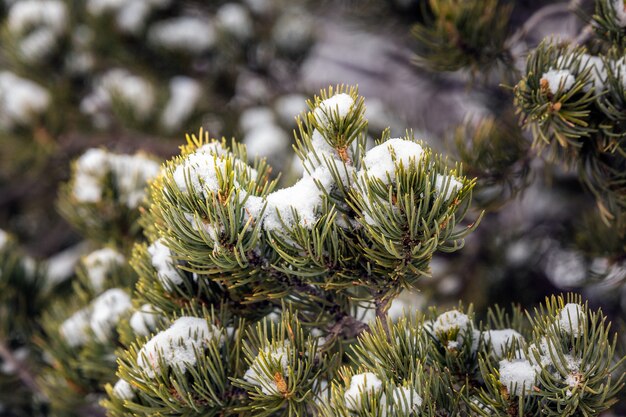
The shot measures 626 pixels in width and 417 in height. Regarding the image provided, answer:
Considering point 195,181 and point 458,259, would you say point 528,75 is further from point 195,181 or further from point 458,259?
point 458,259

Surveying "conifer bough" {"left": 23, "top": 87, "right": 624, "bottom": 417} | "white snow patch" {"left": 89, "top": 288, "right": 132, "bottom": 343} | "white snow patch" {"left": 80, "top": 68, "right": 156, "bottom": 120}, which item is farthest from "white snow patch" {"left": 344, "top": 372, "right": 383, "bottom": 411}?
"white snow patch" {"left": 80, "top": 68, "right": 156, "bottom": 120}

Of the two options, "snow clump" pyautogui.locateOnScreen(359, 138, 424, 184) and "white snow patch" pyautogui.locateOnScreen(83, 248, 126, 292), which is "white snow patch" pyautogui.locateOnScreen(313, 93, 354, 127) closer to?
"snow clump" pyautogui.locateOnScreen(359, 138, 424, 184)

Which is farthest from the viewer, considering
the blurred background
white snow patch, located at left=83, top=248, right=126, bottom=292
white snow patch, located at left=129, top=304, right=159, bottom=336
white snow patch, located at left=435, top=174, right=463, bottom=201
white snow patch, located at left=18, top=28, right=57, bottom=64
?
white snow patch, located at left=18, top=28, right=57, bottom=64

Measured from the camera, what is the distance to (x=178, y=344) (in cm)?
72

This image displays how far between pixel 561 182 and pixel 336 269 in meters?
1.28

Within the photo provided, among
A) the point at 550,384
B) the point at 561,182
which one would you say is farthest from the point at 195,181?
the point at 561,182

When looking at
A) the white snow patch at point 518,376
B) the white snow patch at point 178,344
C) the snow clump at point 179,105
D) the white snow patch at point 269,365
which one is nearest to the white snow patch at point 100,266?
the white snow patch at point 178,344

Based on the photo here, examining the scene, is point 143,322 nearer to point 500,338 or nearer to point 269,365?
point 269,365

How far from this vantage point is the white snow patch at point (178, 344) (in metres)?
0.71

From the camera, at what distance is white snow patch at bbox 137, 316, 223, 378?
0.71 meters

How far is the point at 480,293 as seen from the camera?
5.00ft

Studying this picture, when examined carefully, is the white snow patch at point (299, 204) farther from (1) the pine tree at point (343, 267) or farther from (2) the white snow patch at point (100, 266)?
(2) the white snow patch at point (100, 266)

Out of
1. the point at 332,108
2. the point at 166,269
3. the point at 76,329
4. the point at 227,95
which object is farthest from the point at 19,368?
the point at 227,95

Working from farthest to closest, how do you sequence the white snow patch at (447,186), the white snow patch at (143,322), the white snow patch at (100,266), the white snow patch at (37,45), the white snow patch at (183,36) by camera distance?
the white snow patch at (183,36)
the white snow patch at (37,45)
the white snow patch at (100,266)
the white snow patch at (143,322)
the white snow patch at (447,186)
